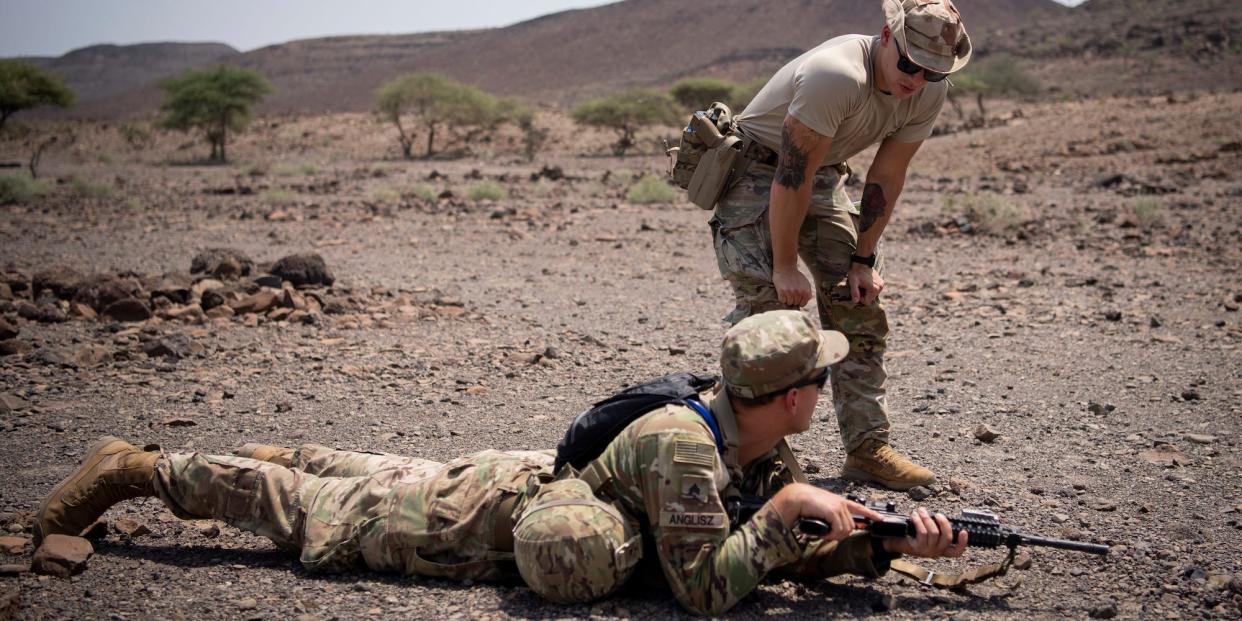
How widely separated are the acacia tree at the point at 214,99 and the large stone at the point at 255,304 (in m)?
26.0

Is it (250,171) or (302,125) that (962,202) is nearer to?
(250,171)

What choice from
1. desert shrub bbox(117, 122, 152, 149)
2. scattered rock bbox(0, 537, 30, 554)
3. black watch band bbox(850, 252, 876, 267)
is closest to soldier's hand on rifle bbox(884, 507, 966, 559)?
black watch band bbox(850, 252, 876, 267)

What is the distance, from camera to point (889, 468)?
3943 mm

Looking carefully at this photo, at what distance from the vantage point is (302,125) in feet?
145

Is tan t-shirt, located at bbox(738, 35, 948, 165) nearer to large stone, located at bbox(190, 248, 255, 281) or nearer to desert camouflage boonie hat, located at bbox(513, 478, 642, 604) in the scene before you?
desert camouflage boonie hat, located at bbox(513, 478, 642, 604)

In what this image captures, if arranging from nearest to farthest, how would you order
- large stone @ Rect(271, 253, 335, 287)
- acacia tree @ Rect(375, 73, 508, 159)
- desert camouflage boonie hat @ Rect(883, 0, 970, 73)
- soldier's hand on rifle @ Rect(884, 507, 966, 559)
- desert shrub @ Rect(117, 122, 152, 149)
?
1. soldier's hand on rifle @ Rect(884, 507, 966, 559)
2. desert camouflage boonie hat @ Rect(883, 0, 970, 73)
3. large stone @ Rect(271, 253, 335, 287)
4. acacia tree @ Rect(375, 73, 508, 159)
5. desert shrub @ Rect(117, 122, 152, 149)

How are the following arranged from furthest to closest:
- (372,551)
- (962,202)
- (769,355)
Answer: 1. (962,202)
2. (372,551)
3. (769,355)

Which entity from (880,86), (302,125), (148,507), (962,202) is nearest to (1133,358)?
(880,86)

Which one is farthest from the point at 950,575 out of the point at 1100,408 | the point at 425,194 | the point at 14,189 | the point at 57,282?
the point at 14,189

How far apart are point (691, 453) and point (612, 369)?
3508 millimetres

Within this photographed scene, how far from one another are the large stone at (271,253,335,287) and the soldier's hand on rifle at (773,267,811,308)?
552 cm

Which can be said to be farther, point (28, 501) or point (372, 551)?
point (28, 501)

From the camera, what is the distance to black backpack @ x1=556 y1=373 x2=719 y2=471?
2852 millimetres

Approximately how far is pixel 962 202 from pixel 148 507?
1120 cm
